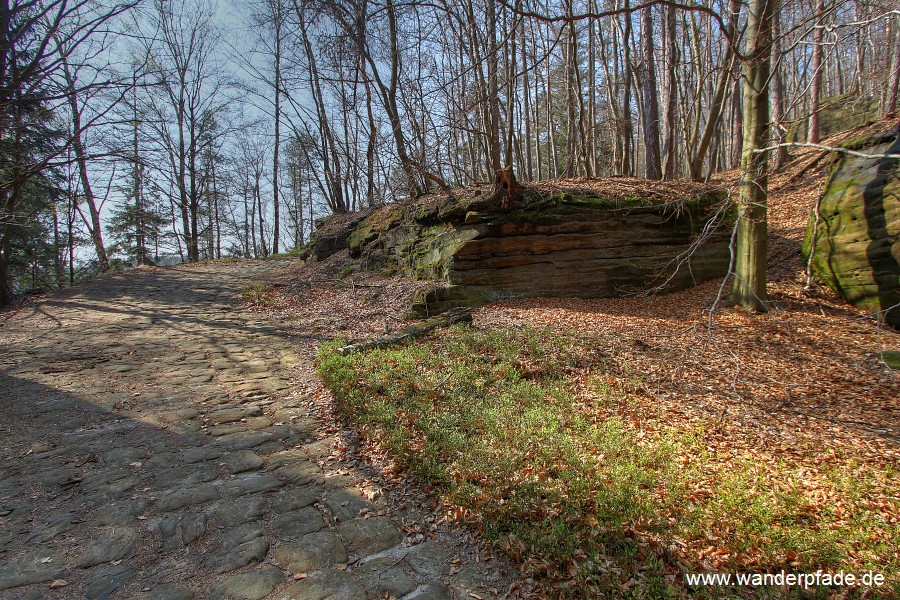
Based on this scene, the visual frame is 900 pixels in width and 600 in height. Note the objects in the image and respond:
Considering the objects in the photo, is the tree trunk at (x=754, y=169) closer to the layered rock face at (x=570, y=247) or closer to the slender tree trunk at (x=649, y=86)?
the layered rock face at (x=570, y=247)

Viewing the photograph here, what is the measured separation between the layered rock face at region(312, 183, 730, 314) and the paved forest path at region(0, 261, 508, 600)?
4.67 m

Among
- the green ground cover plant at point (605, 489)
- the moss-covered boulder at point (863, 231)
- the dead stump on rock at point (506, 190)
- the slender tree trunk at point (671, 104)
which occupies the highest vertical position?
the slender tree trunk at point (671, 104)

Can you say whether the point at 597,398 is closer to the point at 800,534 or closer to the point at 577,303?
the point at 800,534

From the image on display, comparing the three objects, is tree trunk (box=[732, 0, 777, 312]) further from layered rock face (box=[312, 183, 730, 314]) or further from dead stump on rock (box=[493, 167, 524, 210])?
dead stump on rock (box=[493, 167, 524, 210])

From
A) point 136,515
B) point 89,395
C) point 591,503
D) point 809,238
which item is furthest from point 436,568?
point 809,238

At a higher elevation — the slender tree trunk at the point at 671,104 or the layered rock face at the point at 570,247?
the slender tree trunk at the point at 671,104

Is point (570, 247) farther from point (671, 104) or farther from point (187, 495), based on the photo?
point (187, 495)

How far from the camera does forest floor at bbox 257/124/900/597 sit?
2.68 meters

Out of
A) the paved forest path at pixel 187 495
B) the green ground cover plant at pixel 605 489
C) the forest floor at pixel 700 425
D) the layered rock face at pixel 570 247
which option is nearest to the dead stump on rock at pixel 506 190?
the layered rock face at pixel 570 247

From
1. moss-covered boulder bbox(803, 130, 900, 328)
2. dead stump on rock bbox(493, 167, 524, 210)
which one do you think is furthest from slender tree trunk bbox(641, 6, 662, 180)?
dead stump on rock bbox(493, 167, 524, 210)

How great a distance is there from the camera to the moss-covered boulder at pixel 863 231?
6.86 m

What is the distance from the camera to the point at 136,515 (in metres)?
3.13

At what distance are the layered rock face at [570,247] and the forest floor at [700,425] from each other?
0.74 m

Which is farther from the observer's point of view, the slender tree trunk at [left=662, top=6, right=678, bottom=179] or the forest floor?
the slender tree trunk at [left=662, top=6, right=678, bottom=179]
